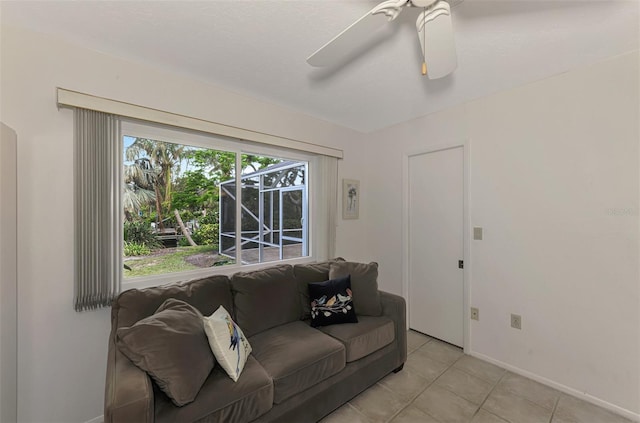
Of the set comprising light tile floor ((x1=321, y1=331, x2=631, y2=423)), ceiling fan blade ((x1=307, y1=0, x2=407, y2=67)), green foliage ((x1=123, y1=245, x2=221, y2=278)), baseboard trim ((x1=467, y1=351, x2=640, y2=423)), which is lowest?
light tile floor ((x1=321, y1=331, x2=631, y2=423))

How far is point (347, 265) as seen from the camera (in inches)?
101

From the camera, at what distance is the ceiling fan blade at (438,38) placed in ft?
3.80

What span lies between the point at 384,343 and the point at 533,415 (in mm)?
1061

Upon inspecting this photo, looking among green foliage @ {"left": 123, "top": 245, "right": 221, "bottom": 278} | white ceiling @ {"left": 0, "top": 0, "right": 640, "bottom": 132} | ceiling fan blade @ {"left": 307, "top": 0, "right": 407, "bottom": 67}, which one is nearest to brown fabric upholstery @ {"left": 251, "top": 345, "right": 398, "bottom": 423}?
green foliage @ {"left": 123, "top": 245, "right": 221, "bottom": 278}

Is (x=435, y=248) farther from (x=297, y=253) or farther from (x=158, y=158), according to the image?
(x=158, y=158)

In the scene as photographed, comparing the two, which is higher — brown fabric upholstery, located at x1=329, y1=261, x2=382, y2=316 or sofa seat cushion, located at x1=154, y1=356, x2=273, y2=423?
brown fabric upholstery, located at x1=329, y1=261, x2=382, y2=316

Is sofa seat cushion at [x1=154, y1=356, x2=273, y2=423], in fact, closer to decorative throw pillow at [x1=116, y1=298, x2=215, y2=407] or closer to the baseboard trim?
decorative throw pillow at [x1=116, y1=298, x2=215, y2=407]

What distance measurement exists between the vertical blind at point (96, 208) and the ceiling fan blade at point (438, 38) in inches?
80.7

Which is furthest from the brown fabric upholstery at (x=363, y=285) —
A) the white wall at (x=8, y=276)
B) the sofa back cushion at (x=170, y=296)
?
the white wall at (x=8, y=276)

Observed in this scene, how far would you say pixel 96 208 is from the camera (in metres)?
1.80

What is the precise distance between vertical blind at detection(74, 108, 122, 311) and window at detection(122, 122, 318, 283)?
0.17 meters

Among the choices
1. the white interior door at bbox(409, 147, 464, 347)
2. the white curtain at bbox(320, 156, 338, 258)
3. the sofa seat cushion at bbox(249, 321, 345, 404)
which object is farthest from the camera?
the white curtain at bbox(320, 156, 338, 258)

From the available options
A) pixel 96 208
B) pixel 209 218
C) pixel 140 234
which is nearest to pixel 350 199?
pixel 209 218

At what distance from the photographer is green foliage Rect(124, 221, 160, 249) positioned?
6.89 ft
